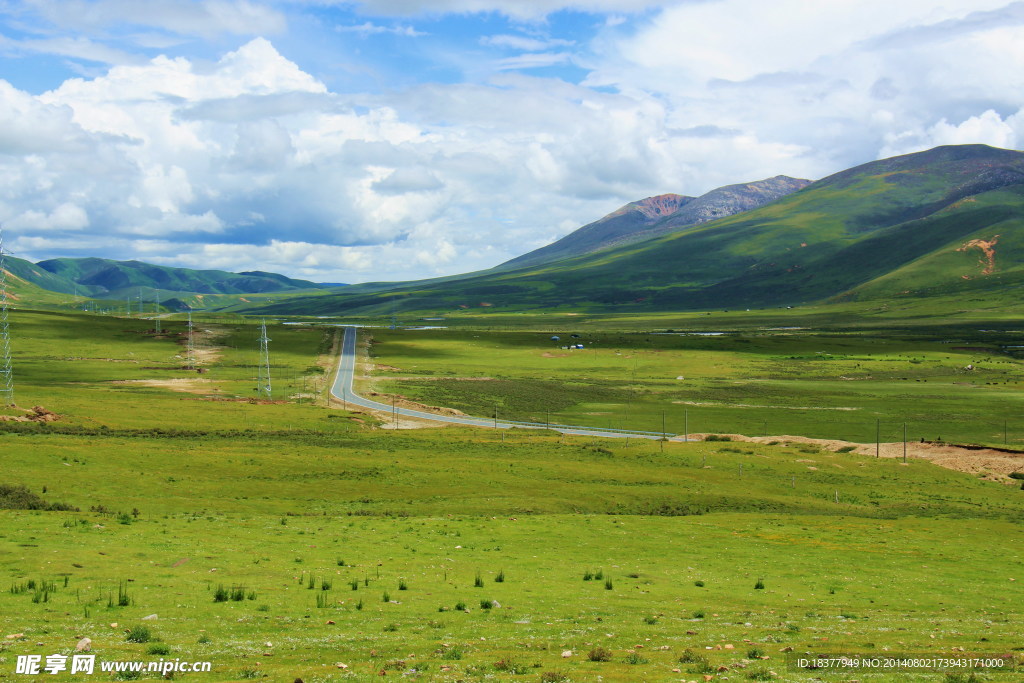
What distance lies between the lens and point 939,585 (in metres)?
33.7

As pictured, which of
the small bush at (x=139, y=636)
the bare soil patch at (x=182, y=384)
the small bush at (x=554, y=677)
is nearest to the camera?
the small bush at (x=554, y=677)

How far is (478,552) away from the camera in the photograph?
35500mm

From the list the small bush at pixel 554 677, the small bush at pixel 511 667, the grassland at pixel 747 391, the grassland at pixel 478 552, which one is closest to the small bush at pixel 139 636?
the grassland at pixel 478 552

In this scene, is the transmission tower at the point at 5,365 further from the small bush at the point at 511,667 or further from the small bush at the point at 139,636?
the small bush at the point at 511,667

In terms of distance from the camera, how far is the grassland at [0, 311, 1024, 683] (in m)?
18.9

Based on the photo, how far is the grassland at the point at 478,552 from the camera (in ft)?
62.0

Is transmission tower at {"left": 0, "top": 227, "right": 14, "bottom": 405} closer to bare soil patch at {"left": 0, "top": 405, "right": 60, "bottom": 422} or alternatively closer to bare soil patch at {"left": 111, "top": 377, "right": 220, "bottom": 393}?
bare soil patch at {"left": 0, "top": 405, "right": 60, "bottom": 422}

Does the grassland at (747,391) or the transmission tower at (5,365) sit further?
the grassland at (747,391)

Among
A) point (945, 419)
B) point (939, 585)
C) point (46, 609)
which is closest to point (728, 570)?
point (939, 585)

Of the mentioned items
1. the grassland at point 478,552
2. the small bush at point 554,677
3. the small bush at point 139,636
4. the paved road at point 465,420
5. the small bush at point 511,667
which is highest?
the small bush at point 554,677

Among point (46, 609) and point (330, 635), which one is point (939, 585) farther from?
point (46, 609)

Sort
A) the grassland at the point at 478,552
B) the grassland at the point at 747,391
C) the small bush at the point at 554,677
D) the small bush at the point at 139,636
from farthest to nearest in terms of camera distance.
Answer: the grassland at the point at 747,391
the grassland at the point at 478,552
the small bush at the point at 139,636
the small bush at the point at 554,677

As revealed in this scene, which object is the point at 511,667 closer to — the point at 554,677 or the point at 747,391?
the point at 554,677

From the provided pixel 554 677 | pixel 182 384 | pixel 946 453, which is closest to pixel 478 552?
pixel 554 677
